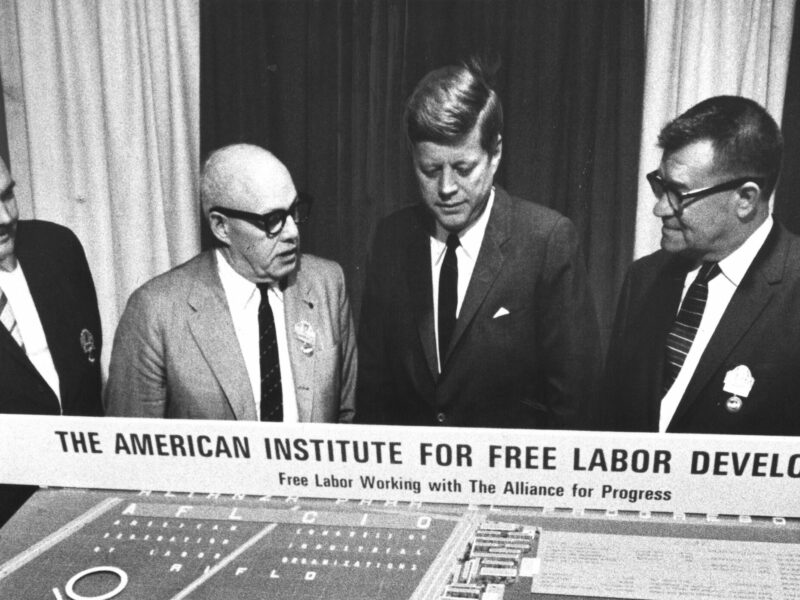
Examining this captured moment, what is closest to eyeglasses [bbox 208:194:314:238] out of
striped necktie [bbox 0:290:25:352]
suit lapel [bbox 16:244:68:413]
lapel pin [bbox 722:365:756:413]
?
suit lapel [bbox 16:244:68:413]

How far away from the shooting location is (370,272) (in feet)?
6.93

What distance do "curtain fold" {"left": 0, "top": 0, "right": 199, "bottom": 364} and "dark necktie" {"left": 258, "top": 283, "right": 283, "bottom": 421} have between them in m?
0.25

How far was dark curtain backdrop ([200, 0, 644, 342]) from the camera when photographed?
1912mm

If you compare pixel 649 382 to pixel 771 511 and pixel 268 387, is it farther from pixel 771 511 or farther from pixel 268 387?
pixel 268 387

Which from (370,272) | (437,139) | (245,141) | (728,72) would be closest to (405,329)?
(370,272)

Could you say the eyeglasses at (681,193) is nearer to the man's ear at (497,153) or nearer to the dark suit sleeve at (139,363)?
the man's ear at (497,153)

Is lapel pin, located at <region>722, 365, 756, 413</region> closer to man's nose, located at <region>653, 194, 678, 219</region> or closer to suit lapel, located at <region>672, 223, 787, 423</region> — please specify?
suit lapel, located at <region>672, 223, 787, 423</region>

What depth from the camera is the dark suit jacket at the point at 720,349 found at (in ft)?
6.23

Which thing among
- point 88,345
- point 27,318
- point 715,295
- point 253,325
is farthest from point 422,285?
point 27,318

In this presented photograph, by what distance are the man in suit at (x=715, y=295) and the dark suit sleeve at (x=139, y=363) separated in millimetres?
1209

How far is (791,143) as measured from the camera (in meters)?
1.87

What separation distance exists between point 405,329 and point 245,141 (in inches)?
25.2

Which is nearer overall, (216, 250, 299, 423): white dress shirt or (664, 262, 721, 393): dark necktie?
(664, 262, 721, 393): dark necktie

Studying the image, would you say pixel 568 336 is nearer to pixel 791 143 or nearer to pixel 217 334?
pixel 791 143
